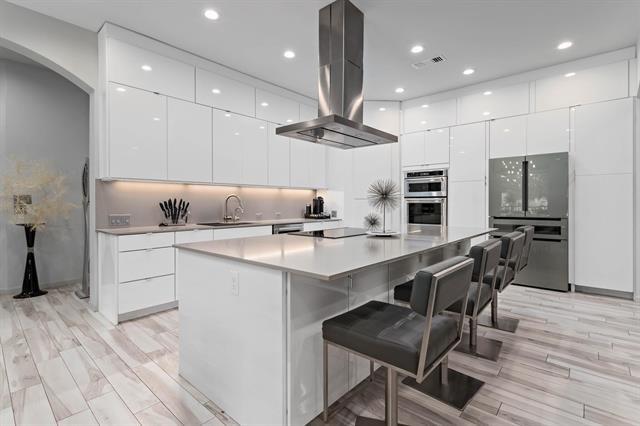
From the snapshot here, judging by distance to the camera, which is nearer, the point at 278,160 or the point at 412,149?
the point at 278,160

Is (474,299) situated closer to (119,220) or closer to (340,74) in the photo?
(340,74)

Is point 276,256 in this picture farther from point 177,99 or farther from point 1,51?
point 1,51

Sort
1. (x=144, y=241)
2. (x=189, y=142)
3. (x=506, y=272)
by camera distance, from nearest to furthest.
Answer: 1. (x=506, y=272)
2. (x=144, y=241)
3. (x=189, y=142)

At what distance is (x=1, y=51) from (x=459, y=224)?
6.40m

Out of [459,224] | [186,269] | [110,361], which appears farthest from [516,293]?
[110,361]

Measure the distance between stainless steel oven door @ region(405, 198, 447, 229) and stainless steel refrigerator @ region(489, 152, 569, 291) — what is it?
2.53 ft

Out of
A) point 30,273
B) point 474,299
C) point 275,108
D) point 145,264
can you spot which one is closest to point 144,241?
point 145,264

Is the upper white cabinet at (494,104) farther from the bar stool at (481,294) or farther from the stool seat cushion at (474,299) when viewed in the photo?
the stool seat cushion at (474,299)

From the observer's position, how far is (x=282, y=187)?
513cm

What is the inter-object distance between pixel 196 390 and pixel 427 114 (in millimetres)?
5017

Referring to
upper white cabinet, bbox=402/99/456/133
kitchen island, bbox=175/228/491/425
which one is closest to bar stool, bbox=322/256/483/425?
kitchen island, bbox=175/228/491/425

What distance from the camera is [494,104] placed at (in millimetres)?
4684

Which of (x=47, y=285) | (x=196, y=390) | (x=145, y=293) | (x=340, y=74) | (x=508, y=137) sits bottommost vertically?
(x=196, y=390)

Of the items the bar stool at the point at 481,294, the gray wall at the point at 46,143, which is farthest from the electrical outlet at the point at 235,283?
the gray wall at the point at 46,143
